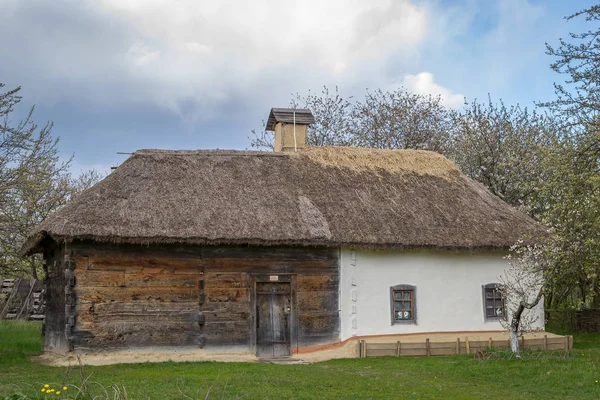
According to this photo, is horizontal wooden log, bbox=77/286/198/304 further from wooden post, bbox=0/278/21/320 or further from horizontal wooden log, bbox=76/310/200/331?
wooden post, bbox=0/278/21/320

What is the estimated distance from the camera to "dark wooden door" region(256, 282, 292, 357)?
1600 centimetres

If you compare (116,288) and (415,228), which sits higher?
(415,228)

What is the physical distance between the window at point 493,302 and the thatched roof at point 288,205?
47.2 inches

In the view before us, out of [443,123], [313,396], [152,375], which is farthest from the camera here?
[443,123]

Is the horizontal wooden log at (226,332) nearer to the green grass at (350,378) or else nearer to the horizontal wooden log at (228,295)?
the horizontal wooden log at (228,295)

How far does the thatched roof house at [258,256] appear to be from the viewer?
15047 millimetres

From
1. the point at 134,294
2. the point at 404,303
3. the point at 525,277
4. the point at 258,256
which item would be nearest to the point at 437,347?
the point at 404,303

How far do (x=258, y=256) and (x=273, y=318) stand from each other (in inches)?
59.4

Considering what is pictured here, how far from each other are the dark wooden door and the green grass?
1.47m

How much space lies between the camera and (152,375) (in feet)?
40.0

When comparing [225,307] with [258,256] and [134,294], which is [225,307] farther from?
[134,294]

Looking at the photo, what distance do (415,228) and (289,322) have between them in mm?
3895

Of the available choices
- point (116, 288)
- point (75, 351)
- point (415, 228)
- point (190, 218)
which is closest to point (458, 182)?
point (415, 228)

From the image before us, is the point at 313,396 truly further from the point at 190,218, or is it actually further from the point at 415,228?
the point at 415,228
